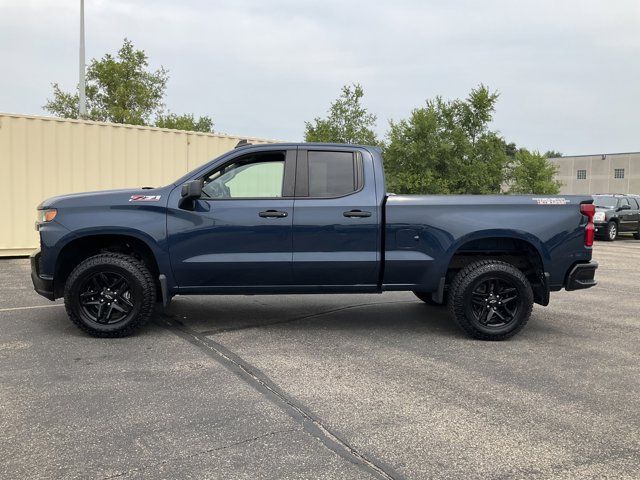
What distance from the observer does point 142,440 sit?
10.6 ft

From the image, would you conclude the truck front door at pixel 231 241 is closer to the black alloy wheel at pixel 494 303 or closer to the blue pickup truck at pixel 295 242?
the blue pickup truck at pixel 295 242

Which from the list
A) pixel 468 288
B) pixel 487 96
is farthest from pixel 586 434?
pixel 487 96

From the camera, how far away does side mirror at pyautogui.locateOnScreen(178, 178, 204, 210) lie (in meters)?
5.20

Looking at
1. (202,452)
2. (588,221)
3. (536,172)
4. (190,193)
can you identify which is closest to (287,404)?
(202,452)

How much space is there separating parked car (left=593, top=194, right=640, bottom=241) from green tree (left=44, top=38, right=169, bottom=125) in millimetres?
20274

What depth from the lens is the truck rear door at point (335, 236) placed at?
215 inches

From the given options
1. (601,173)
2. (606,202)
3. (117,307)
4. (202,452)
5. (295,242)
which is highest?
(601,173)

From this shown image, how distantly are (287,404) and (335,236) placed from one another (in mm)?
2051

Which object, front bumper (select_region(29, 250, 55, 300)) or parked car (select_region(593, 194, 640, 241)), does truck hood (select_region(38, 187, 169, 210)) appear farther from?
parked car (select_region(593, 194, 640, 241))

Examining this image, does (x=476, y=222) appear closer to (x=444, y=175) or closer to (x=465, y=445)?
(x=465, y=445)

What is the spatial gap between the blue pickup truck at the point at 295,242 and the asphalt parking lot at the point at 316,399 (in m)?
Result: 0.47

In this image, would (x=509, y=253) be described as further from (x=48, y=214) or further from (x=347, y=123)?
(x=347, y=123)

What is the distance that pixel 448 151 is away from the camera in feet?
101

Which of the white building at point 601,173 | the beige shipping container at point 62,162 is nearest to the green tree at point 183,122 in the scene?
the beige shipping container at point 62,162
